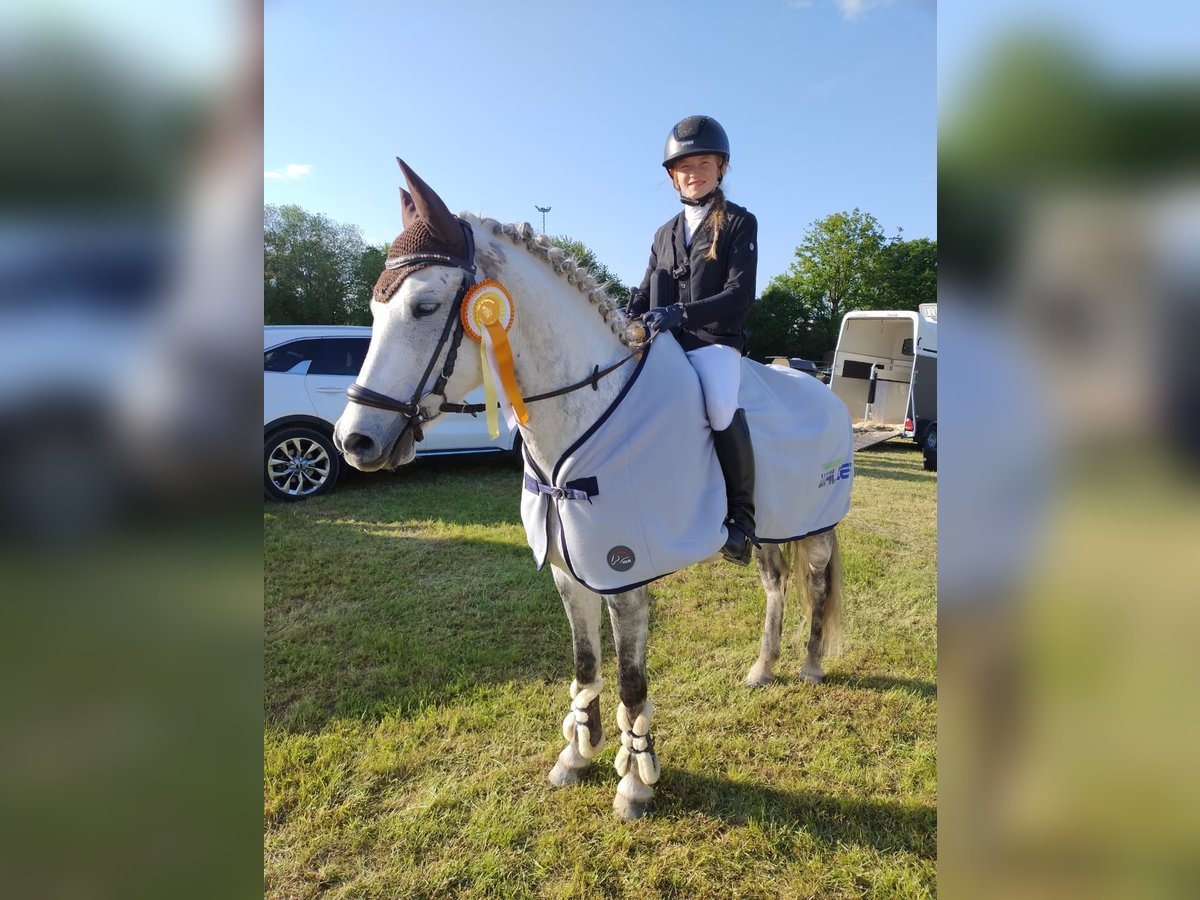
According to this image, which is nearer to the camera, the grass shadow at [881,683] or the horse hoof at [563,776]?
the horse hoof at [563,776]

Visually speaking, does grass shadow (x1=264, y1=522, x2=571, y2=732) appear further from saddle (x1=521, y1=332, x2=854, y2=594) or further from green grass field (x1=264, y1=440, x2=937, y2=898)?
saddle (x1=521, y1=332, x2=854, y2=594)

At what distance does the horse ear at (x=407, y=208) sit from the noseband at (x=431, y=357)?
0.14m

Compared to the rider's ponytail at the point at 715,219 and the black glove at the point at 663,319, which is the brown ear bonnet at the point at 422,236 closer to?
the black glove at the point at 663,319

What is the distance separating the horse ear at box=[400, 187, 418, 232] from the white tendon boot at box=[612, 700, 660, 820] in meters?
2.07

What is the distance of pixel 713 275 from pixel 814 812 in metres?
2.43

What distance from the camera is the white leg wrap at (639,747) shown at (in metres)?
2.52

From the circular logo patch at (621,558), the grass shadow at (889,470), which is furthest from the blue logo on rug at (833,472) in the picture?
the grass shadow at (889,470)

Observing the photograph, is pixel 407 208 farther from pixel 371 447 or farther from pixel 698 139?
pixel 698 139

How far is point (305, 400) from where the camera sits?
24.6ft
